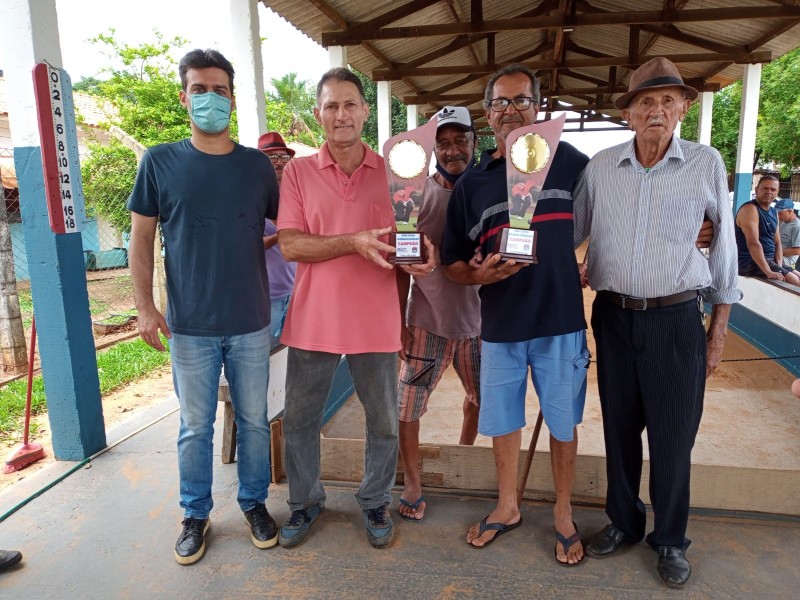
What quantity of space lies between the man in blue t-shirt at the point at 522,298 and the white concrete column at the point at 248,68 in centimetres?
300

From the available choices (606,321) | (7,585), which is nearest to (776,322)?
(606,321)

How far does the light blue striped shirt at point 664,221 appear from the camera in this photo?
207 centimetres

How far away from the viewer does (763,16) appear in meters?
6.55

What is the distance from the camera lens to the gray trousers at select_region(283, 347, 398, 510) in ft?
7.80

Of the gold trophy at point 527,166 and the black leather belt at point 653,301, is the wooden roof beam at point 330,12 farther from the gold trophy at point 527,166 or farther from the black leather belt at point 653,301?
the black leather belt at point 653,301

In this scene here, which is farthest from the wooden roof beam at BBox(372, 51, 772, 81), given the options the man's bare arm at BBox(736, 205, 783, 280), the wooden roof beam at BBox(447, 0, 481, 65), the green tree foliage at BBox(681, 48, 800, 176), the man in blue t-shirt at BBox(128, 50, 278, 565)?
the green tree foliage at BBox(681, 48, 800, 176)

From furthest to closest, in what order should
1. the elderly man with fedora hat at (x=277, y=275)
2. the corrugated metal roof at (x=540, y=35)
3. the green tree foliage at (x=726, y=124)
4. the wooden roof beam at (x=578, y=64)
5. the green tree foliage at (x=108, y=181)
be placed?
the green tree foliage at (x=726, y=124) < the green tree foliage at (x=108, y=181) < the wooden roof beam at (x=578, y=64) < the corrugated metal roof at (x=540, y=35) < the elderly man with fedora hat at (x=277, y=275)

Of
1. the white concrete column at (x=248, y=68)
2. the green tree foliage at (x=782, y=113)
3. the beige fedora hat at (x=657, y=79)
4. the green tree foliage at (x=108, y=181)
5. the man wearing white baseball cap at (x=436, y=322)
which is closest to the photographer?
the beige fedora hat at (x=657, y=79)

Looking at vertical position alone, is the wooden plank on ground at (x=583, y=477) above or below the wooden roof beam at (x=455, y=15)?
below

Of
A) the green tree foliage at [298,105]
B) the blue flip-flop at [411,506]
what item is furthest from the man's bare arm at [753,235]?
the green tree foliage at [298,105]

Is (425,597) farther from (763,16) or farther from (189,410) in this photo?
(763,16)

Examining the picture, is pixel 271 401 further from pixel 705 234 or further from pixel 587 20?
pixel 587 20

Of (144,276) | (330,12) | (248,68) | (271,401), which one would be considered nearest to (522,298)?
(144,276)

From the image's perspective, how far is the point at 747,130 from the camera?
942 cm
